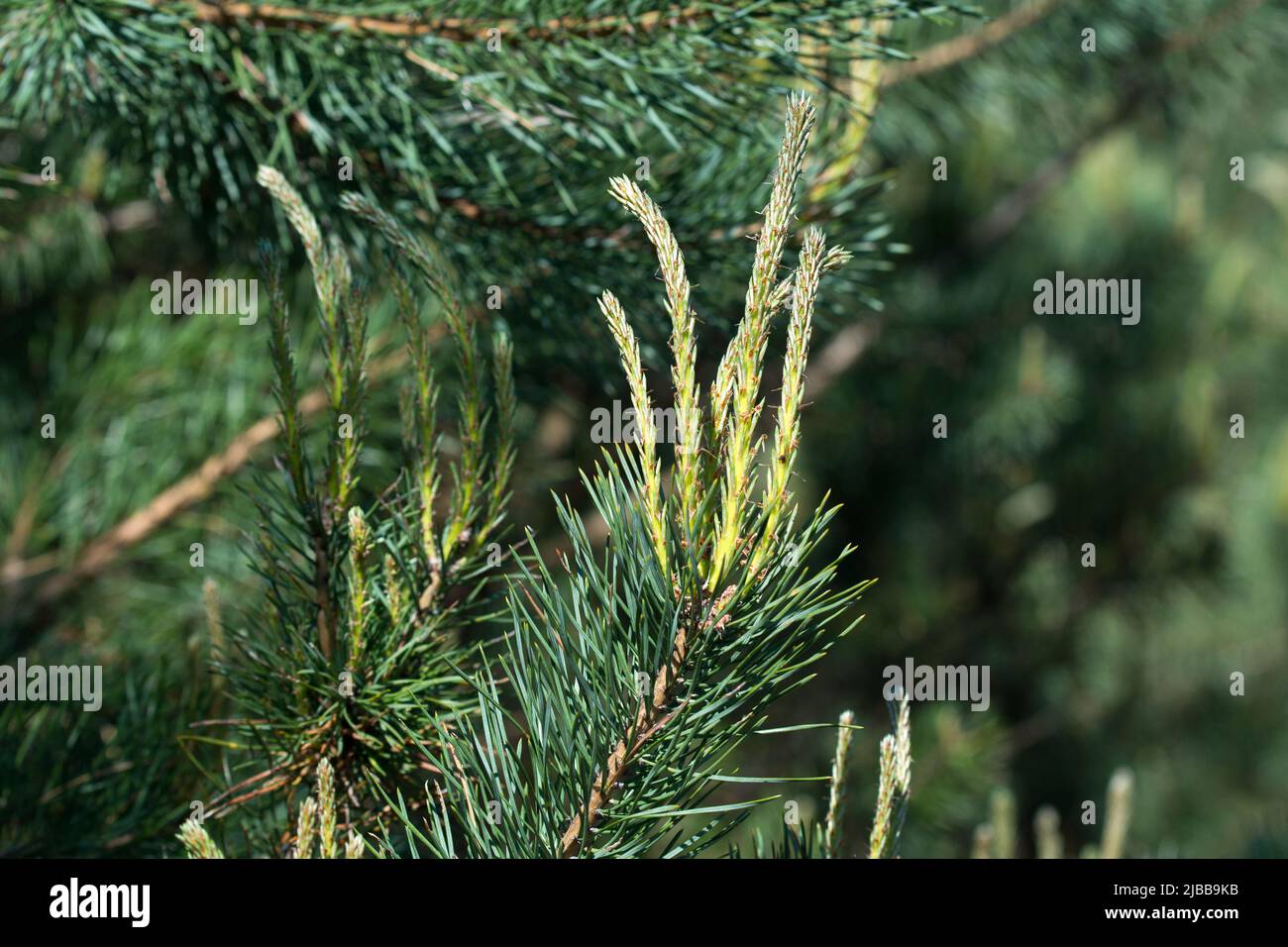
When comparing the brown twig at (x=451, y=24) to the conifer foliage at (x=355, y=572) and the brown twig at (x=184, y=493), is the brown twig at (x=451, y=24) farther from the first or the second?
the brown twig at (x=184, y=493)

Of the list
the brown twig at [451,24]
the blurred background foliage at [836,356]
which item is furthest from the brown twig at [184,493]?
the brown twig at [451,24]

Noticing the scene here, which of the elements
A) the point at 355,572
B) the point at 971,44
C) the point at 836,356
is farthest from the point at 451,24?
the point at 836,356

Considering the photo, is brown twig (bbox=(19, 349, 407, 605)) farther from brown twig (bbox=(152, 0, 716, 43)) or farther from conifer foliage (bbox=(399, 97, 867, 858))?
conifer foliage (bbox=(399, 97, 867, 858))

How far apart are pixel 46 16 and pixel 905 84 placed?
2.74 feet

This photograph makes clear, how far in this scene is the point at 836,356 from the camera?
158cm

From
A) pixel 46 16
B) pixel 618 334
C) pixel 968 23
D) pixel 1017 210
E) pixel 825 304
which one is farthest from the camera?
pixel 1017 210

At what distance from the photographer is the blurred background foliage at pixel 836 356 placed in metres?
0.59

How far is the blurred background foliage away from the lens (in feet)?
1.92

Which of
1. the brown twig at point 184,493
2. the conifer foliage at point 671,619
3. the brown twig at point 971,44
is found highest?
the brown twig at point 971,44

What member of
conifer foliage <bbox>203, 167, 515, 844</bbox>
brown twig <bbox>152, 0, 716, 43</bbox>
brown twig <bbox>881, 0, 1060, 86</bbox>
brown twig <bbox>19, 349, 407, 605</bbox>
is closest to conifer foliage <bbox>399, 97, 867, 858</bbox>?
conifer foliage <bbox>203, 167, 515, 844</bbox>

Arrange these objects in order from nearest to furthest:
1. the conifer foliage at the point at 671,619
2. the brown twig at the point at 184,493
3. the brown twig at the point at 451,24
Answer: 1. the conifer foliage at the point at 671,619
2. the brown twig at the point at 451,24
3. the brown twig at the point at 184,493
